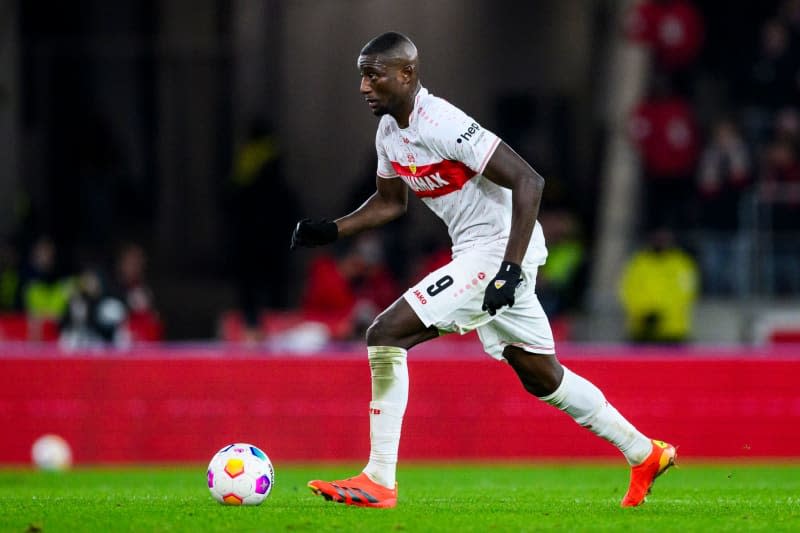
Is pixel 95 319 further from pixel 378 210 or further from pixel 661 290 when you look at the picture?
pixel 378 210

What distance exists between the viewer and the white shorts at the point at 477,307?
24.6ft

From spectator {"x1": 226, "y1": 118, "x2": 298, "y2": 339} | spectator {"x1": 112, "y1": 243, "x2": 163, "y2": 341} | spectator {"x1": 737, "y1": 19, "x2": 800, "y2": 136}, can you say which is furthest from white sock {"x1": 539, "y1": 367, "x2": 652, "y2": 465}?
spectator {"x1": 737, "y1": 19, "x2": 800, "y2": 136}

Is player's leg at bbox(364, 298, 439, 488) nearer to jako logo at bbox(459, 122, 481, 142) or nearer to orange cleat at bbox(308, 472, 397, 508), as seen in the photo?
orange cleat at bbox(308, 472, 397, 508)

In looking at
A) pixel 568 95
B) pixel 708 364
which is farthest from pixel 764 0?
pixel 708 364

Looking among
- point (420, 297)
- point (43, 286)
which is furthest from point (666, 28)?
point (420, 297)

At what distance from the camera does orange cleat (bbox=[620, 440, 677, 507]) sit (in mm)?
7855

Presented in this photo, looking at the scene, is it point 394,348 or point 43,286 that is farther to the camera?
point 43,286

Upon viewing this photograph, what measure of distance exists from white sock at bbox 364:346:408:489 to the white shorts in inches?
10.0

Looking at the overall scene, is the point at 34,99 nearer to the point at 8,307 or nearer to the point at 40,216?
the point at 40,216

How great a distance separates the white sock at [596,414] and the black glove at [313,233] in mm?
1390

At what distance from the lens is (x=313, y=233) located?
793cm

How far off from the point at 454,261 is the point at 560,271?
8.91 meters

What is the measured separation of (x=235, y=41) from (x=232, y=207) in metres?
5.14

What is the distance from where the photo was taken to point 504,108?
2131 cm
